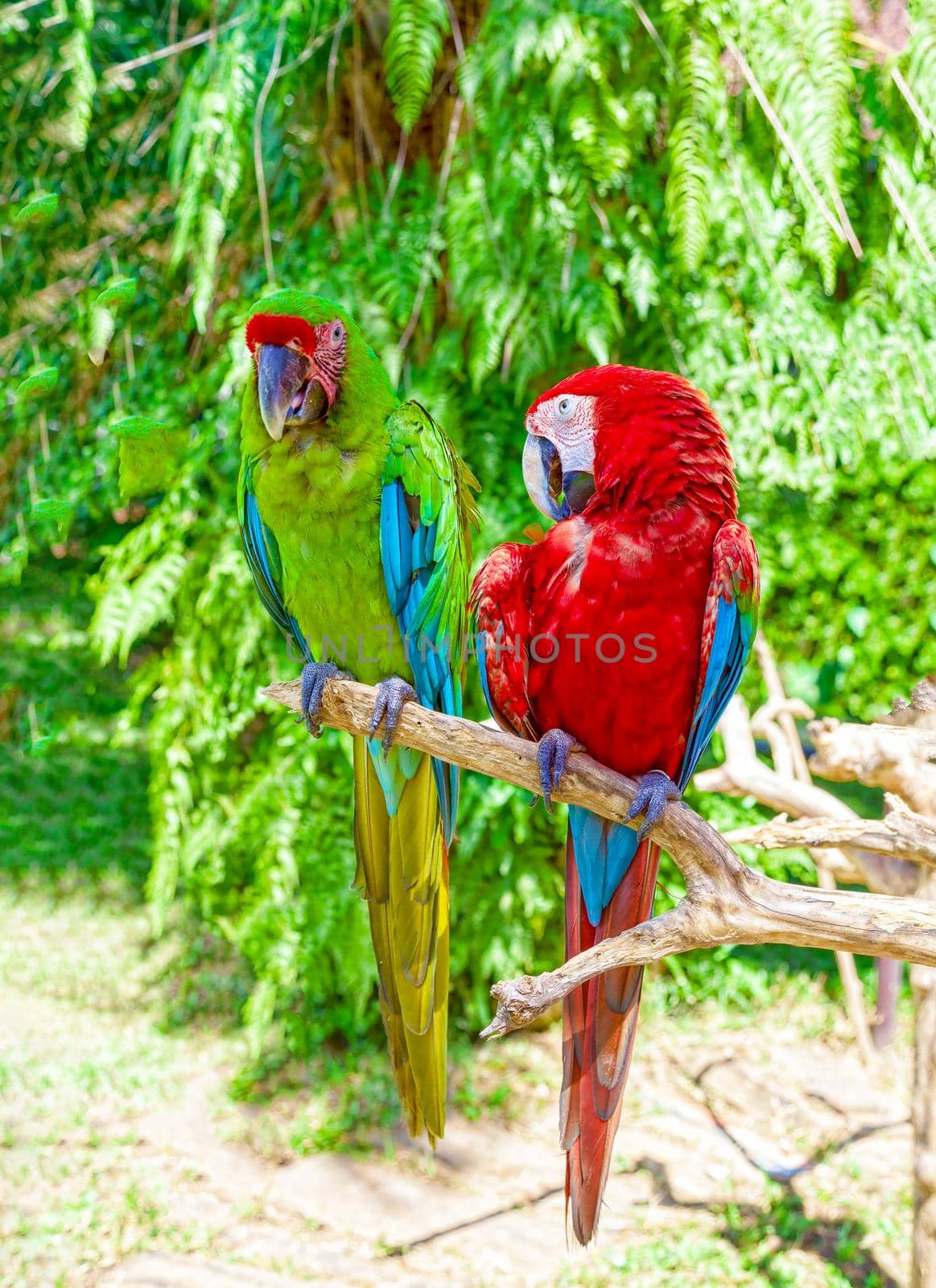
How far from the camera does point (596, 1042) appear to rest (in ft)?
3.62

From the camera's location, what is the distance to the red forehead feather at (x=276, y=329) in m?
1.03

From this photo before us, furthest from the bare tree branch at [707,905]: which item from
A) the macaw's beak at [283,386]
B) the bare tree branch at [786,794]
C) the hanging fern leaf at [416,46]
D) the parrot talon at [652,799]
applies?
the hanging fern leaf at [416,46]

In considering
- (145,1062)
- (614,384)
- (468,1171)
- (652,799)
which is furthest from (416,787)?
(145,1062)

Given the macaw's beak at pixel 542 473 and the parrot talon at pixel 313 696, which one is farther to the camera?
the parrot talon at pixel 313 696

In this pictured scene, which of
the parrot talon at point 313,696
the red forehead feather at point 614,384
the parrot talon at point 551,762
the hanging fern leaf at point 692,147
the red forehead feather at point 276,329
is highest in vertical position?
the hanging fern leaf at point 692,147

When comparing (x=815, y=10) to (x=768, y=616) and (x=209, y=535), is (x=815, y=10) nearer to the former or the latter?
(x=768, y=616)

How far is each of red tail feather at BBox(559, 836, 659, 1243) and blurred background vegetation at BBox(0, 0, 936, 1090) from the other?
0.74 metres

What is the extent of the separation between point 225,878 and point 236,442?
1.18 m

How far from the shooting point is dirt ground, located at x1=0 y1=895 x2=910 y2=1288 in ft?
6.99

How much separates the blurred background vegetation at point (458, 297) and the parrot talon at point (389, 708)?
71cm

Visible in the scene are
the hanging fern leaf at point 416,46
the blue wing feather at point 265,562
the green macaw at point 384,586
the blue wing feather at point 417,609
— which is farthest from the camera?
the hanging fern leaf at point 416,46

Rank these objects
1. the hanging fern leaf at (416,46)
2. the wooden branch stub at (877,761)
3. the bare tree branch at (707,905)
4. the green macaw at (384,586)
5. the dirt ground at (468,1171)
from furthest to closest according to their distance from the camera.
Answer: the dirt ground at (468,1171) < the hanging fern leaf at (416,46) < the wooden branch stub at (877,761) < the green macaw at (384,586) < the bare tree branch at (707,905)

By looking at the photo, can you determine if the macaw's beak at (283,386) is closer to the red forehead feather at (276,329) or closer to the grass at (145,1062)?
the red forehead feather at (276,329)

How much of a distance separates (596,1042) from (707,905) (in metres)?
0.20
